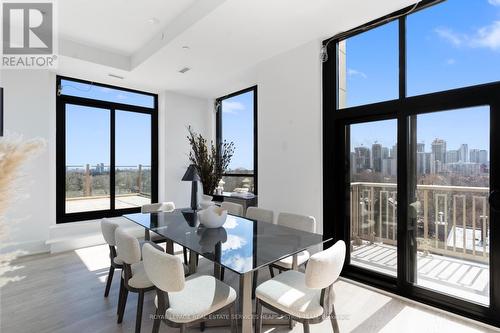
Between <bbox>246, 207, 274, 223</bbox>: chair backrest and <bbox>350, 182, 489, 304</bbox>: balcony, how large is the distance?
3.89ft

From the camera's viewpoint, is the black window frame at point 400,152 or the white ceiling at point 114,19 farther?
the white ceiling at point 114,19

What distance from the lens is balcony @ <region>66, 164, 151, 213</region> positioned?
464 centimetres

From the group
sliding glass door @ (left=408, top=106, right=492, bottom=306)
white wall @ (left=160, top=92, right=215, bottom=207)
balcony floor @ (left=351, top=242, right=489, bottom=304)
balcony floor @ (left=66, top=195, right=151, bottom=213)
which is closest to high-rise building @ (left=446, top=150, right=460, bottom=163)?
sliding glass door @ (left=408, top=106, right=492, bottom=306)

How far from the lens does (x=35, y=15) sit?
309 cm

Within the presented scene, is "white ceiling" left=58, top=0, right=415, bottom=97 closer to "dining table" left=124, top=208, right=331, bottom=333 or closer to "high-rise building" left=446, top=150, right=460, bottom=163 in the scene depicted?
"high-rise building" left=446, top=150, right=460, bottom=163

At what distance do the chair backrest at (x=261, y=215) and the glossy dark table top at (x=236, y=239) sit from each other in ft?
0.76

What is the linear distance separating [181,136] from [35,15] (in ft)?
9.93

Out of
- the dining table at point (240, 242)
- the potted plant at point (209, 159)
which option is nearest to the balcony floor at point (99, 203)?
the potted plant at point (209, 159)

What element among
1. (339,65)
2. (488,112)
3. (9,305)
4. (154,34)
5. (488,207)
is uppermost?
(154,34)

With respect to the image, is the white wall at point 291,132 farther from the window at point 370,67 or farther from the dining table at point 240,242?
the dining table at point 240,242

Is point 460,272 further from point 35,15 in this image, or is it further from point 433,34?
point 35,15

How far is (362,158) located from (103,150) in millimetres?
4617

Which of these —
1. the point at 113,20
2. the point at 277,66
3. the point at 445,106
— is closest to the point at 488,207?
the point at 445,106

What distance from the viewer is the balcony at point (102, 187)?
464 centimetres
